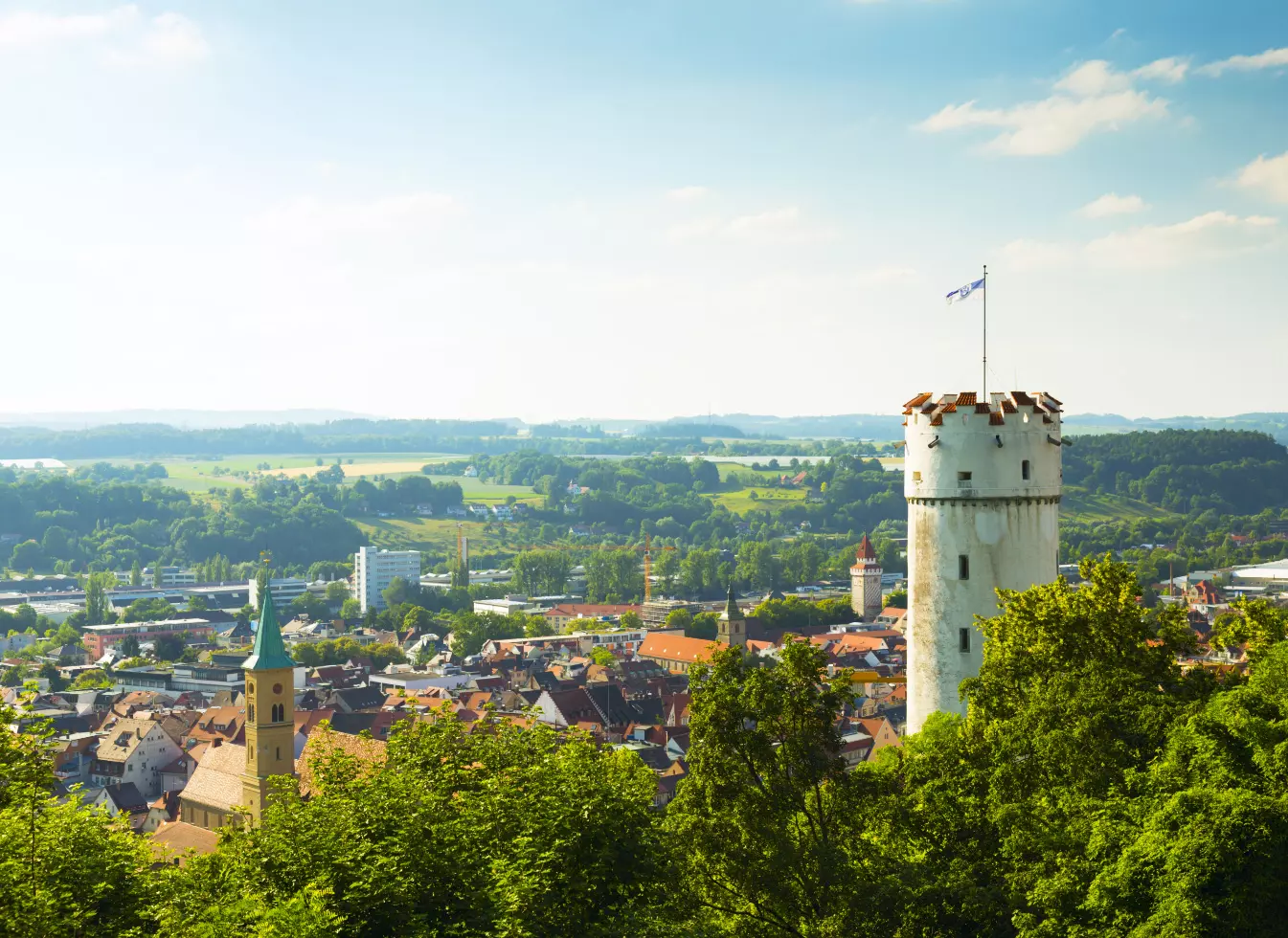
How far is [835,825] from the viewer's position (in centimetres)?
2209

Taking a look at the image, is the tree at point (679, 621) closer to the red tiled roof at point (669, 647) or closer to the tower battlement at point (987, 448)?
the red tiled roof at point (669, 647)

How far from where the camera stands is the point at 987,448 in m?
27.7

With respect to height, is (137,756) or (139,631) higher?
(137,756)

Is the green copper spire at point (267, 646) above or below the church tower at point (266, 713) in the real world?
above

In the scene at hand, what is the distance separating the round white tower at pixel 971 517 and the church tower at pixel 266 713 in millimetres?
48841

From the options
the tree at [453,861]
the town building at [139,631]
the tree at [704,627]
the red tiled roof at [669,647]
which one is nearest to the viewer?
→ the tree at [453,861]

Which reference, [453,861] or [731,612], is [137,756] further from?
[453,861]

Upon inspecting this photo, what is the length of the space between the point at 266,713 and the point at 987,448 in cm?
5165

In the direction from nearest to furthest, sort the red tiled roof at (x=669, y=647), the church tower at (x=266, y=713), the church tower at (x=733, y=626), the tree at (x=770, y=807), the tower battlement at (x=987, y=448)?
the tree at (x=770, y=807) → the tower battlement at (x=987, y=448) → the church tower at (x=266, y=713) → the church tower at (x=733, y=626) → the red tiled roof at (x=669, y=647)

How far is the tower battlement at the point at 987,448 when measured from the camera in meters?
27.7

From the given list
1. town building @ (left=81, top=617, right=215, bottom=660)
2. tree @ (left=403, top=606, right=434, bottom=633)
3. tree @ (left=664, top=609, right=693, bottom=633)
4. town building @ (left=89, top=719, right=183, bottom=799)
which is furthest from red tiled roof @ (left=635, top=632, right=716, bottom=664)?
town building @ (left=81, top=617, right=215, bottom=660)

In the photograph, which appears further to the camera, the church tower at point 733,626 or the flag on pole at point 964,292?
the church tower at point 733,626

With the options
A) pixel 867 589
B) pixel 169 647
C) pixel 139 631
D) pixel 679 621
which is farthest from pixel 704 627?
pixel 139 631

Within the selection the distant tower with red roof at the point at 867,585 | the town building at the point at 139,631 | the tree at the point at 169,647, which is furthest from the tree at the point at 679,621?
the town building at the point at 139,631
